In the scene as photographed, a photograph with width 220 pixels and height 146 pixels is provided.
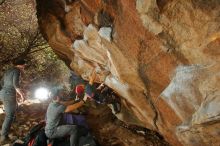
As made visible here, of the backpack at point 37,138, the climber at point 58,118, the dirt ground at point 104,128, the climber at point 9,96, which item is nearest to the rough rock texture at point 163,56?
the dirt ground at point 104,128

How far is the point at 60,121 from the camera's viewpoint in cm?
716

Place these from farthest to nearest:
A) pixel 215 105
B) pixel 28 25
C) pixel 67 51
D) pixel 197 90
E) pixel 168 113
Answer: pixel 28 25
pixel 67 51
pixel 168 113
pixel 197 90
pixel 215 105

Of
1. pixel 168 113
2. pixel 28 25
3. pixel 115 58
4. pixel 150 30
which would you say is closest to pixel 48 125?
pixel 115 58

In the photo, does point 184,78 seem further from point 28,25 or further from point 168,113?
point 28,25

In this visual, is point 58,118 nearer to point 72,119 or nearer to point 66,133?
point 66,133

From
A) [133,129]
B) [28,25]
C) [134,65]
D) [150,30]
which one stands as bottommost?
[133,129]

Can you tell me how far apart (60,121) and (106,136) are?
1.72 meters

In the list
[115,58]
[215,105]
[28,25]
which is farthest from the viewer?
[28,25]

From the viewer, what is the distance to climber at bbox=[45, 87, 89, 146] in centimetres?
660

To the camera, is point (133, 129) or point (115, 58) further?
point (133, 129)

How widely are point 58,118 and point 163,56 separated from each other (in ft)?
8.92

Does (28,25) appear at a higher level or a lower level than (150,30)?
higher

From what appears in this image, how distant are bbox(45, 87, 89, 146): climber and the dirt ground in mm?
1394

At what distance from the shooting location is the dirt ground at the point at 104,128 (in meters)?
8.11
